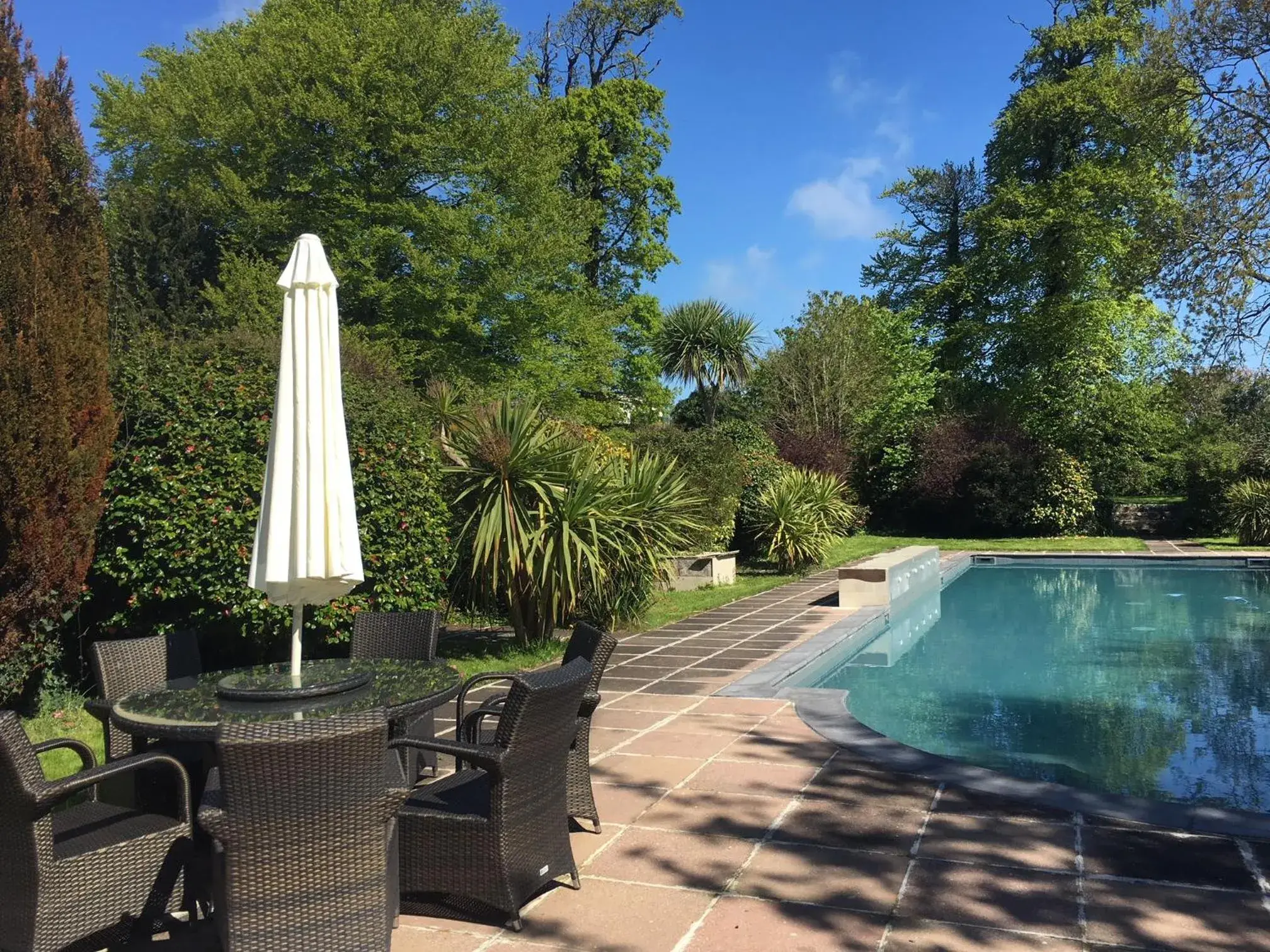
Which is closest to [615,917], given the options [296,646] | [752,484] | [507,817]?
[507,817]

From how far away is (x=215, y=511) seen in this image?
609cm

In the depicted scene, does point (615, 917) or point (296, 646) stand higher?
point (296, 646)

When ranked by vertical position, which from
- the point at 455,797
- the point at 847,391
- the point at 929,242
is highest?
the point at 929,242

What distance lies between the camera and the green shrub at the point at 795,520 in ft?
52.1

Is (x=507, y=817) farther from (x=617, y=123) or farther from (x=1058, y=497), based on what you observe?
(x=617, y=123)

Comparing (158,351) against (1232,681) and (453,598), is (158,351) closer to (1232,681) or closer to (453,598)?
(453,598)

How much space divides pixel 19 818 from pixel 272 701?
32.1 inches

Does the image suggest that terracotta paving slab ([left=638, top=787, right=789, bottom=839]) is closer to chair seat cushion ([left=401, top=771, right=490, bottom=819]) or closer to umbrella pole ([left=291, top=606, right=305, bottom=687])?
chair seat cushion ([left=401, top=771, right=490, bottom=819])

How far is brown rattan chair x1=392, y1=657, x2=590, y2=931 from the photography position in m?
3.00

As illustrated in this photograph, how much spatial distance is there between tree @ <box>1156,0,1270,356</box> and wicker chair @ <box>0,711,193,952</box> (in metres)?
17.2

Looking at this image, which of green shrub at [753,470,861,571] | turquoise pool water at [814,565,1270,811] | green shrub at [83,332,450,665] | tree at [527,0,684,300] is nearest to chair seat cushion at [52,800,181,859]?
green shrub at [83,332,450,665]

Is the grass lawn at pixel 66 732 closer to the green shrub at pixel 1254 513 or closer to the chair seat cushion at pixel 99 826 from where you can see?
the chair seat cushion at pixel 99 826

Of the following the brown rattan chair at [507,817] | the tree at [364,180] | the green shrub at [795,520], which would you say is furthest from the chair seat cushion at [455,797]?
the tree at [364,180]

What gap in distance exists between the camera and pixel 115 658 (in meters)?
3.96
